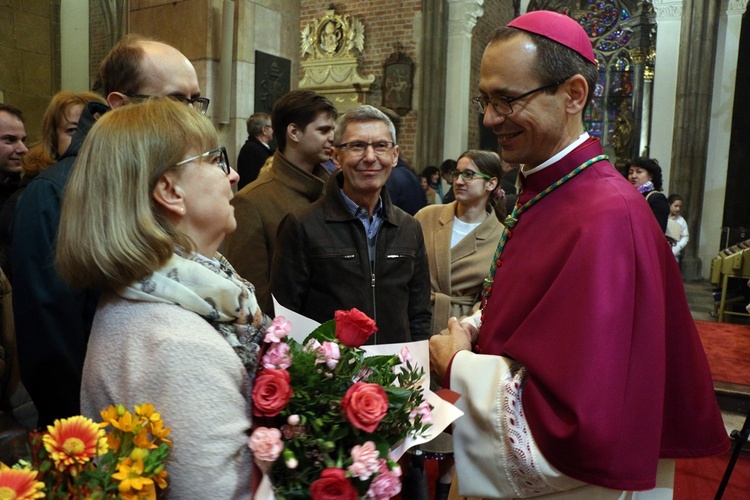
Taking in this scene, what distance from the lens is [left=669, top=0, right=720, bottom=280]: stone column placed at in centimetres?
945

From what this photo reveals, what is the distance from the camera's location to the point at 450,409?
1.31m

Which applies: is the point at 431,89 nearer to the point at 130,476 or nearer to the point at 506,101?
the point at 506,101

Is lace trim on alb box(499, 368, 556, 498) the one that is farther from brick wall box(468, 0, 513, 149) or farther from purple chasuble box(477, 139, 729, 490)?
brick wall box(468, 0, 513, 149)

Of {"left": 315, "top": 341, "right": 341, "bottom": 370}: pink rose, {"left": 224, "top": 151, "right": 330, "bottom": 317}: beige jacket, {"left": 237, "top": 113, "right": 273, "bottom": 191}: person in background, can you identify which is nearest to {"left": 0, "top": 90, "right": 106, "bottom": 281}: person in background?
{"left": 224, "top": 151, "right": 330, "bottom": 317}: beige jacket

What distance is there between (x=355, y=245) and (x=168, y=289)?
1.33 m

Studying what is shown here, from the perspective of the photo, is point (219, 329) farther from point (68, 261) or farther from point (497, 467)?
point (497, 467)

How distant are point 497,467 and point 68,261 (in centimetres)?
103

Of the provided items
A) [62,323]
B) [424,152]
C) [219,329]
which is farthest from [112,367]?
[424,152]

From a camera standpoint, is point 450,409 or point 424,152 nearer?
point 450,409

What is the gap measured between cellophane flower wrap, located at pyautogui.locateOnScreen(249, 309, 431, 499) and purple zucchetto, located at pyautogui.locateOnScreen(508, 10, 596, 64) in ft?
2.75

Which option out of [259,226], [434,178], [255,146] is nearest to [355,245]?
[259,226]

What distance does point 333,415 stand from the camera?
3.85 ft

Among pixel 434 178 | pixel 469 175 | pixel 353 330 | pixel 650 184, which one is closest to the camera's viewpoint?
pixel 353 330

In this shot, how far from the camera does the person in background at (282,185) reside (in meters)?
2.80
